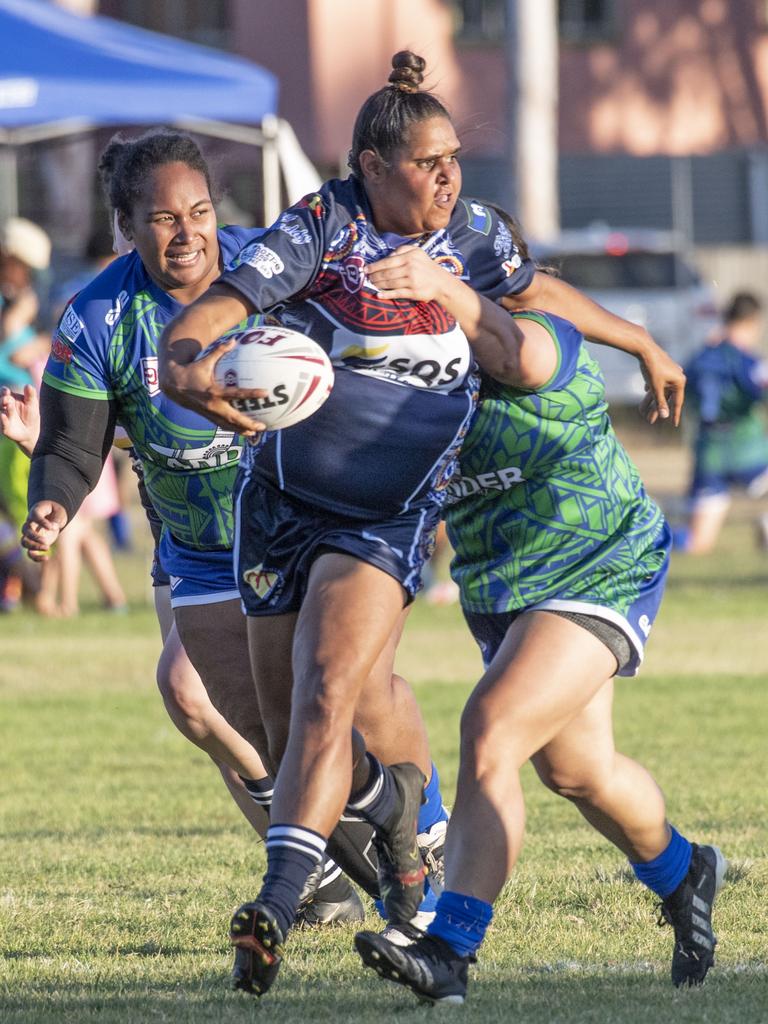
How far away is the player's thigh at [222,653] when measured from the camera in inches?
185

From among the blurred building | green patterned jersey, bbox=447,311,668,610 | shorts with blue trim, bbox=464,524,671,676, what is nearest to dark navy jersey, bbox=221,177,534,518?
green patterned jersey, bbox=447,311,668,610

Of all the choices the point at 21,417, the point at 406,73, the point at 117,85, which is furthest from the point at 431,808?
the point at 117,85

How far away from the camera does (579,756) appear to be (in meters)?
4.28

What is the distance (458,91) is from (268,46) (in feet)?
10.0

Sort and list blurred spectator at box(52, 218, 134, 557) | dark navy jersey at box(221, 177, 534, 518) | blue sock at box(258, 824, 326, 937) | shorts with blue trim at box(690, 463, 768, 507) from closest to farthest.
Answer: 1. blue sock at box(258, 824, 326, 937)
2. dark navy jersey at box(221, 177, 534, 518)
3. blurred spectator at box(52, 218, 134, 557)
4. shorts with blue trim at box(690, 463, 768, 507)

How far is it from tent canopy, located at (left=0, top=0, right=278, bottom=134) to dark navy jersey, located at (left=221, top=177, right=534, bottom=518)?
8734 millimetres

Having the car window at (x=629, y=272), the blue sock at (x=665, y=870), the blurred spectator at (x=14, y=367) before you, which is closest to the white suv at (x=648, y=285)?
the car window at (x=629, y=272)

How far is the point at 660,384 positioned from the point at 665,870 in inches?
47.0

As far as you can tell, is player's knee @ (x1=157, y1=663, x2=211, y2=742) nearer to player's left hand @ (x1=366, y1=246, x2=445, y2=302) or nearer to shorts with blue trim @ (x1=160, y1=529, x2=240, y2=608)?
shorts with blue trim @ (x1=160, y1=529, x2=240, y2=608)

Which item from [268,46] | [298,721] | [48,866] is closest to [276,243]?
[298,721]

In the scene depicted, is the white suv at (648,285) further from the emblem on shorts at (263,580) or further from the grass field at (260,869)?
the emblem on shorts at (263,580)

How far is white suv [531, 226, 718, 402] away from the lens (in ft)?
71.0

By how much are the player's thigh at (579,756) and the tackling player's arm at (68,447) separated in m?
1.35

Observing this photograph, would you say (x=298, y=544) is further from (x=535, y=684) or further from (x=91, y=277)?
(x=91, y=277)
